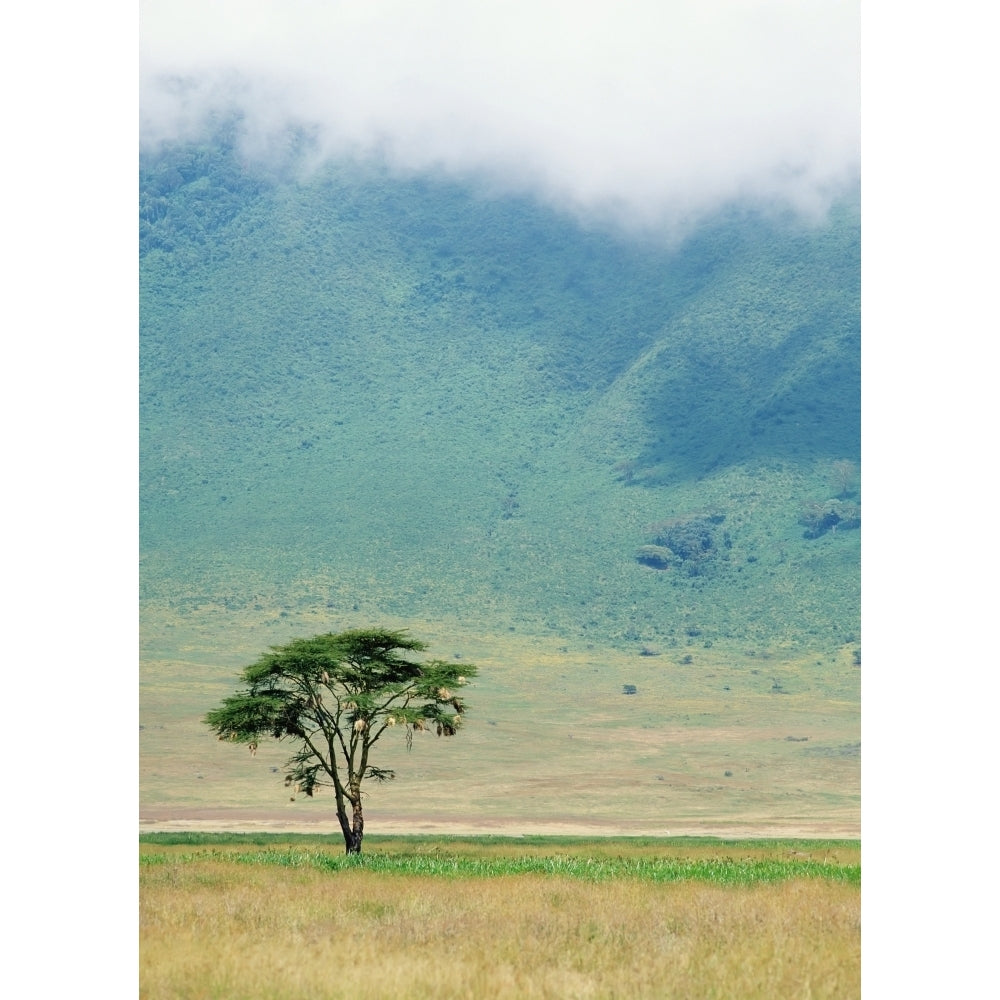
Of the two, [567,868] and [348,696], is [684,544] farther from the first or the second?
[567,868]

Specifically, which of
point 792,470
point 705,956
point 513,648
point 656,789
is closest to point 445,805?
point 656,789

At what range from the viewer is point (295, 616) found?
501ft

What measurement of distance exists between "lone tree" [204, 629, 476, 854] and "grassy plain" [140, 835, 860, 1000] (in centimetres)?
877

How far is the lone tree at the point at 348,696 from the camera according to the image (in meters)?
29.5

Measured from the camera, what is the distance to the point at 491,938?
1280cm

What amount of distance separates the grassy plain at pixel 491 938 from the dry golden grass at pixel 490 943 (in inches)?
0.9

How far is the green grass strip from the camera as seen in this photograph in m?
22.6

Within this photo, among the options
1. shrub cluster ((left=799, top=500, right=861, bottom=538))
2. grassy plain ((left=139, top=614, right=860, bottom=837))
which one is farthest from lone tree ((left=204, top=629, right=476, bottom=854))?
shrub cluster ((left=799, top=500, right=861, bottom=538))

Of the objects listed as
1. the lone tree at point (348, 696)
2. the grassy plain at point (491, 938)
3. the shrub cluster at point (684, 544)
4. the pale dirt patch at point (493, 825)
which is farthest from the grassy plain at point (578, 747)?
→ the grassy plain at point (491, 938)

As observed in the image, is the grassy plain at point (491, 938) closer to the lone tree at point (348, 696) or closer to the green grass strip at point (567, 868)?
the green grass strip at point (567, 868)

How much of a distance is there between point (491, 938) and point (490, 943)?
13.5 inches
